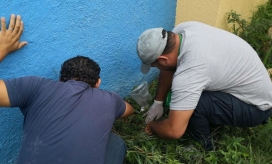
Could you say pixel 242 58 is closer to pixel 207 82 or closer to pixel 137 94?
pixel 207 82

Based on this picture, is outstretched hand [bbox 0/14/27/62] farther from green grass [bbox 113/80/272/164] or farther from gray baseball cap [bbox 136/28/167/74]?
green grass [bbox 113/80/272/164]

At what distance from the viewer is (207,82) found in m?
2.03

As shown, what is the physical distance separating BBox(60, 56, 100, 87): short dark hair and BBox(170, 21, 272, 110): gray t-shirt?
0.55 meters

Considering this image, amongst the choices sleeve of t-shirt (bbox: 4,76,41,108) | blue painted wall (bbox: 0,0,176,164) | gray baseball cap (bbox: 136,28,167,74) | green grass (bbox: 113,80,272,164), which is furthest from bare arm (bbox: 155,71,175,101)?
sleeve of t-shirt (bbox: 4,76,41,108)

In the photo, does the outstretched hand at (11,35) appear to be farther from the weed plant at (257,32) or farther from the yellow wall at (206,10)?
the weed plant at (257,32)

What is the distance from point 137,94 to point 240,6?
1.73 metres

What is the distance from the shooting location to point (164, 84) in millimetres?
2631

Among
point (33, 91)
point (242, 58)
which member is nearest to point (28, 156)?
point (33, 91)

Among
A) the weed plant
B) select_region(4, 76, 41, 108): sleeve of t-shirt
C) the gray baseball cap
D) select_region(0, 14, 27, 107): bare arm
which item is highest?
select_region(0, 14, 27, 107): bare arm

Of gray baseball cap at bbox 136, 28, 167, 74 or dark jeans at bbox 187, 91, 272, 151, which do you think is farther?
dark jeans at bbox 187, 91, 272, 151

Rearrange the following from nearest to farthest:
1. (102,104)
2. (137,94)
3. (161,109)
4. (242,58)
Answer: (102,104) < (242,58) < (161,109) < (137,94)

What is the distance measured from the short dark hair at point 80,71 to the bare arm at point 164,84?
2.99ft

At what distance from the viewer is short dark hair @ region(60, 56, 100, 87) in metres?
1.78

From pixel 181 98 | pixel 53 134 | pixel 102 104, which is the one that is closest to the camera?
pixel 53 134
